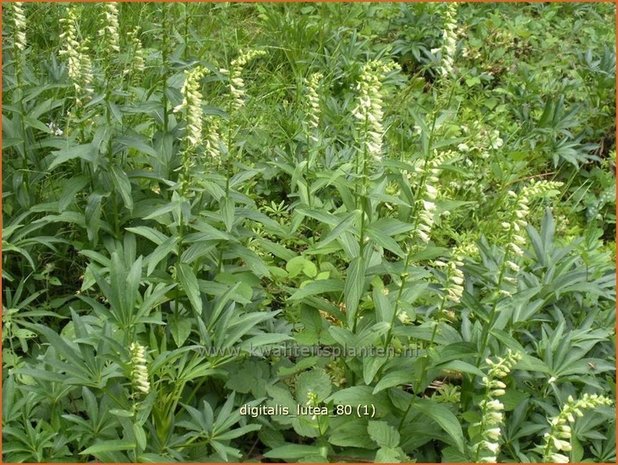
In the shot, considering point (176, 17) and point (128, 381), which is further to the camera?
point (176, 17)

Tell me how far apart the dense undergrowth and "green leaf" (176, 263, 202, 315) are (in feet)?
0.03

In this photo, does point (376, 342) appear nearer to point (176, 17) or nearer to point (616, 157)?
point (616, 157)

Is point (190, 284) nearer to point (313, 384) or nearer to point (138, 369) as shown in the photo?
point (138, 369)

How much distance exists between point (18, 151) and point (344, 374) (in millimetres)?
2189

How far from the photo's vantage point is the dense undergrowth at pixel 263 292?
3266mm

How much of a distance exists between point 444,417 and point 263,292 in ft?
3.88

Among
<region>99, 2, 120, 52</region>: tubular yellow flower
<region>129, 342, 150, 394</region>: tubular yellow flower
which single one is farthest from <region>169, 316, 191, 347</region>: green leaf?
<region>99, 2, 120, 52</region>: tubular yellow flower

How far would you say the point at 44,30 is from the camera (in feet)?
19.2

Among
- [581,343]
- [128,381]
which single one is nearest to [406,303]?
[581,343]

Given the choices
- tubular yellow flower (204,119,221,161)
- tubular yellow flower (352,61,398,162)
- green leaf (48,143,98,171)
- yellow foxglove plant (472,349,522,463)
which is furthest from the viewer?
green leaf (48,143,98,171)

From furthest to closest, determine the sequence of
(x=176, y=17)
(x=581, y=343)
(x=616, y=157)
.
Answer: (x=176, y=17) < (x=616, y=157) < (x=581, y=343)

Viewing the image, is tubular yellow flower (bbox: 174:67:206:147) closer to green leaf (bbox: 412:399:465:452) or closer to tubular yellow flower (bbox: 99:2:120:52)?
tubular yellow flower (bbox: 99:2:120:52)

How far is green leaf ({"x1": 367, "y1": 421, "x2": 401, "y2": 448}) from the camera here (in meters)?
3.24

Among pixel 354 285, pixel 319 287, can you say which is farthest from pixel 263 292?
pixel 354 285
